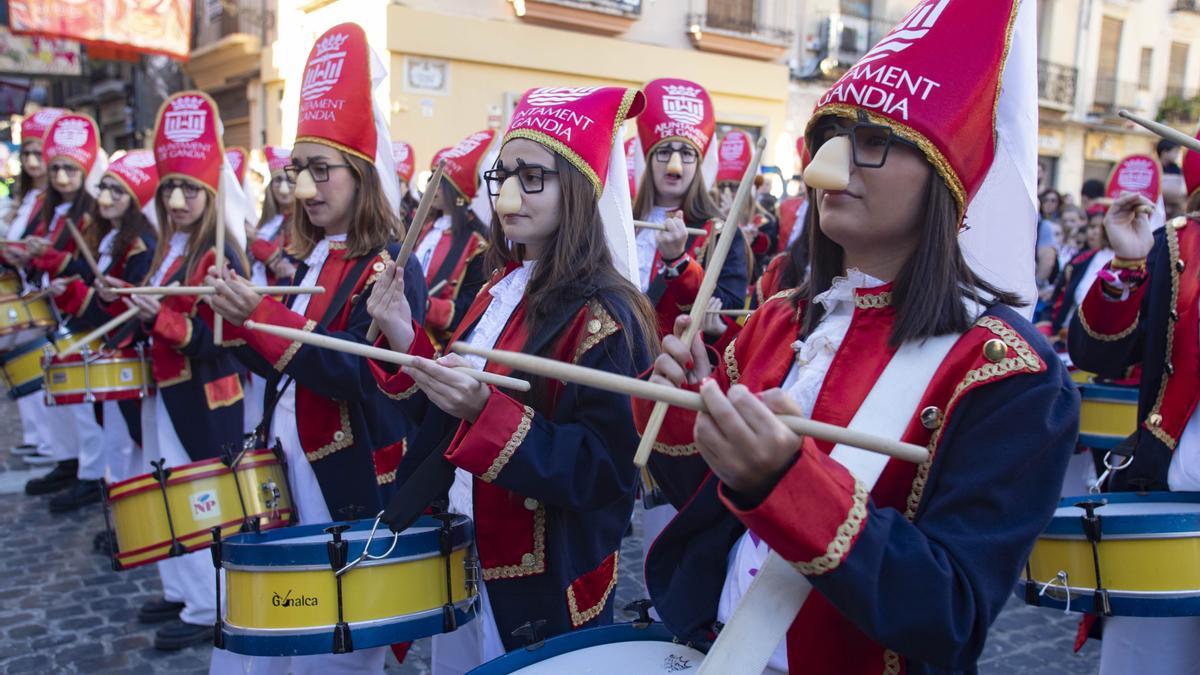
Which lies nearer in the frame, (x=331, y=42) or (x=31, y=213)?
(x=331, y=42)

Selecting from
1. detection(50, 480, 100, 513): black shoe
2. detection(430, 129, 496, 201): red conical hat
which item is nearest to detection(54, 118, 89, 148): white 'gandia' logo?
detection(50, 480, 100, 513): black shoe

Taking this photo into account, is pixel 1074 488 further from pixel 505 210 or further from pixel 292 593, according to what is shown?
pixel 292 593

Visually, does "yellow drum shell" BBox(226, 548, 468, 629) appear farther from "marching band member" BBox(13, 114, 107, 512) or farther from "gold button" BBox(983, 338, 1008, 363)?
"marching band member" BBox(13, 114, 107, 512)

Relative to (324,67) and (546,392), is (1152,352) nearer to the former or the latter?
(546,392)

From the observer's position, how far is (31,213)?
9414 mm

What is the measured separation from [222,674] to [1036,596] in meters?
2.84

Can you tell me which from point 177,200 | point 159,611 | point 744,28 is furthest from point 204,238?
point 744,28

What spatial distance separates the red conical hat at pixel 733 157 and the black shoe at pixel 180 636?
613 centimetres

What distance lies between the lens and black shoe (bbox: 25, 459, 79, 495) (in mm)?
7441

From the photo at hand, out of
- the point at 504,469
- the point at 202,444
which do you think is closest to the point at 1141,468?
the point at 504,469

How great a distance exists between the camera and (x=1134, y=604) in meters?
2.65

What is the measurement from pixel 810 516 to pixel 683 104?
5.23 metres

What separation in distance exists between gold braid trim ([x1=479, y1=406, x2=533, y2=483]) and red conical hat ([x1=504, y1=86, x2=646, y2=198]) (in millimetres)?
866

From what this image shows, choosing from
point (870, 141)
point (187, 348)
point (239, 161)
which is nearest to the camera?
point (870, 141)
